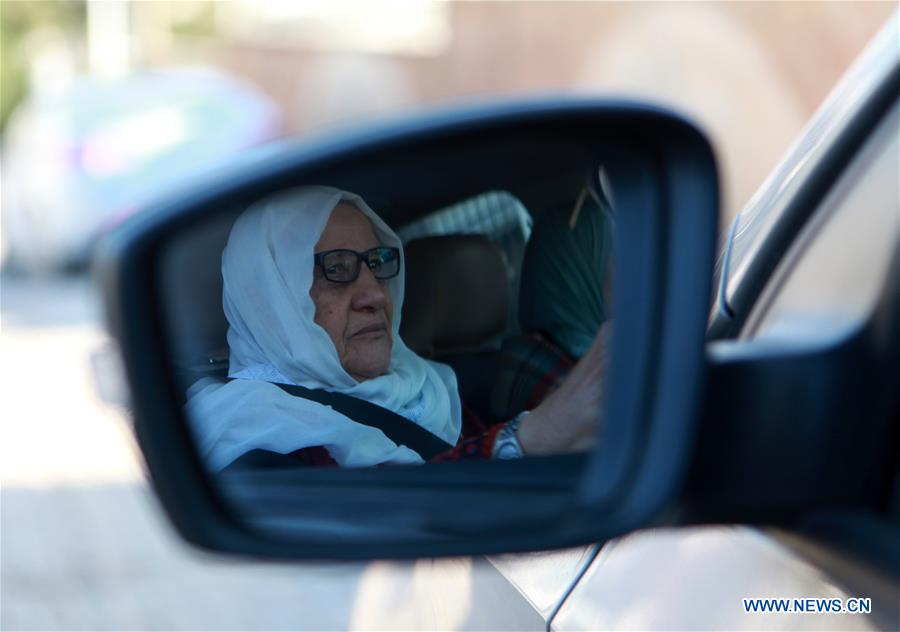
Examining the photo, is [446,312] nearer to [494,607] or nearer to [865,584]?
[865,584]

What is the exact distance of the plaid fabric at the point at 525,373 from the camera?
1250mm

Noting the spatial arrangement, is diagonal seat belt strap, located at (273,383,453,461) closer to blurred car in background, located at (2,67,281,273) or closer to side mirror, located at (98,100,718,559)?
side mirror, located at (98,100,718,559)

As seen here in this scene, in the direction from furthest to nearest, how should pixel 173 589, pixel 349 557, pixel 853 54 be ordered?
pixel 853 54
pixel 173 589
pixel 349 557

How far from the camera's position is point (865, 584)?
109 centimetres

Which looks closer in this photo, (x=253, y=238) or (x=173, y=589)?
(x=253, y=238)

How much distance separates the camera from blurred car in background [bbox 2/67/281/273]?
12.8 meters

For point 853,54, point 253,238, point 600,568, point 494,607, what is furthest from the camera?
point 853,54

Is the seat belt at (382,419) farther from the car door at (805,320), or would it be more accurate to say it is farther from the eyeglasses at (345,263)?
the car door at (805,320)

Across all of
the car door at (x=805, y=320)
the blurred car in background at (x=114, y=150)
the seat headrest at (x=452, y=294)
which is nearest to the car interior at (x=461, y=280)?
the seat headrest at (x=452, y=294)

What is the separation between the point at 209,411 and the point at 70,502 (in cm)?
509

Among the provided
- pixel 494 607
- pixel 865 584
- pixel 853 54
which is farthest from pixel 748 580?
pixel 853 54

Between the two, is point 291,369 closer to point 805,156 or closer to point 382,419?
point 382,419

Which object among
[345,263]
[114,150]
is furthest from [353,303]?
[114,150]

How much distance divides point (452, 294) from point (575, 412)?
0.56 ft
